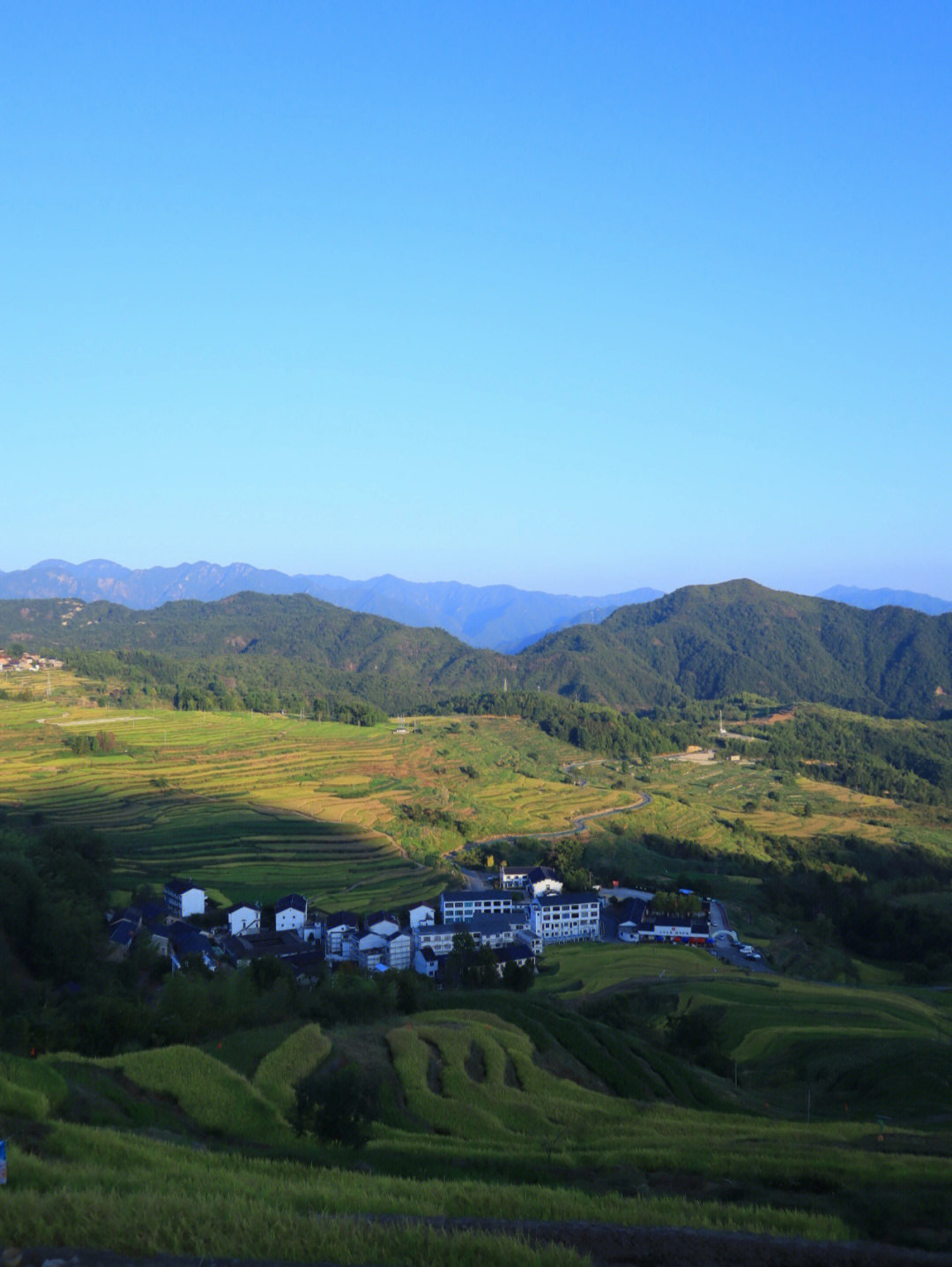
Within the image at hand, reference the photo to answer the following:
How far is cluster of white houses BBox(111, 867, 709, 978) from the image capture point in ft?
108

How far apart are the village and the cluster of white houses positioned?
51mm

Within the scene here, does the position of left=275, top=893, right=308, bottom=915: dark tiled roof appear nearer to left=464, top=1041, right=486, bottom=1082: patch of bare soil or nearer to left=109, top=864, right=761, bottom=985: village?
left=109, top=864, right=761, bottom=985: village

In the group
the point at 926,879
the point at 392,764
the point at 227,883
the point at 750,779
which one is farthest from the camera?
the point at 750,779

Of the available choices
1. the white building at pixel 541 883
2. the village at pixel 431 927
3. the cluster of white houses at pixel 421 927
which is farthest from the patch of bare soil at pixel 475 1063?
the white building at pixel 541 883

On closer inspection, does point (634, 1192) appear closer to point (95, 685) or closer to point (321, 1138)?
point (321, 1138)

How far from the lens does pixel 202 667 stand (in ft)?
454

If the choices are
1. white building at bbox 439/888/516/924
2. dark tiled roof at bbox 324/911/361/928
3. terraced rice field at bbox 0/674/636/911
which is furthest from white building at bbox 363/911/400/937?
white building at bbox 439/888/516/924

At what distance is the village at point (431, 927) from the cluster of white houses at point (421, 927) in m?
0.05

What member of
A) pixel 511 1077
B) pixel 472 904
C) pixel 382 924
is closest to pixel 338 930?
pixel 382 924

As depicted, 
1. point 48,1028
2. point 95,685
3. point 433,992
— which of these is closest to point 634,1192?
point 48,1028

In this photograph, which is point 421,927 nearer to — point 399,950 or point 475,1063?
point 399,950

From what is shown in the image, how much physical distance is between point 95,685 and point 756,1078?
86307 mm

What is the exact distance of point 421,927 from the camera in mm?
38125

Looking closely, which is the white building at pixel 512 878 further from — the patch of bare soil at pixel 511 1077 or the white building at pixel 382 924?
the patch of bare soil at pixel 511 1077
